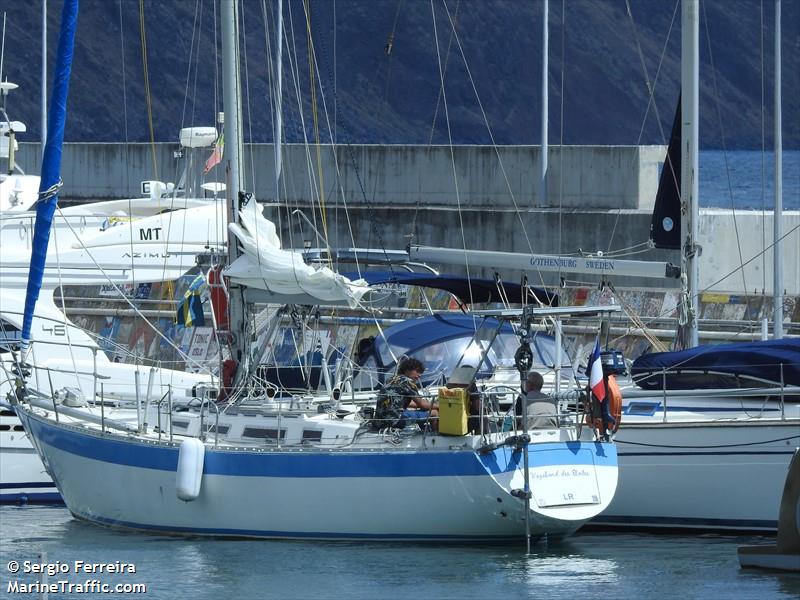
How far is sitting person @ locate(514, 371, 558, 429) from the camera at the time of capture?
1705 cm

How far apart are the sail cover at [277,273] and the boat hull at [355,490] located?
197 centimetres

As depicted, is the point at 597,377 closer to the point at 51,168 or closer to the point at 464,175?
the point at 51,168

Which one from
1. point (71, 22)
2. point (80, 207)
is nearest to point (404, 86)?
point (80, 207)

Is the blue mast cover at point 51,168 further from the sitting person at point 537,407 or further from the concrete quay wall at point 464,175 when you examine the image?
the concrete quay wall at point 464,175

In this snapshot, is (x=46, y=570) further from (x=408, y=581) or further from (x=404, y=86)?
(x=404, y=86)

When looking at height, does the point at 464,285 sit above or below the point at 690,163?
below

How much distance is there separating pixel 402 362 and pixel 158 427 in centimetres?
280

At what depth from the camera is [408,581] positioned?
15539 millimetres

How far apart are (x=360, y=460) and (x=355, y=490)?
371 millimetres

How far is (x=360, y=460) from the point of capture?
16.9 metres

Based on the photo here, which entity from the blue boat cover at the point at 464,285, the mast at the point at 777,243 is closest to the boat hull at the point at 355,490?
the blue boat cover at the point at 464,285

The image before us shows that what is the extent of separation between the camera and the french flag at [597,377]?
16.8 metres

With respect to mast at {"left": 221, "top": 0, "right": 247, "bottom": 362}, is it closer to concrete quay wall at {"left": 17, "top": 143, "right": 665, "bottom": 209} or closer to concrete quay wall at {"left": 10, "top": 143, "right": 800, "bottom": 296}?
concrete quay wall at {"left": 10, "top": 143, "right": 800, "bottom": 296}

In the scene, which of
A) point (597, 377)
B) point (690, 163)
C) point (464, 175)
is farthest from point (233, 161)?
point (464, 175)
